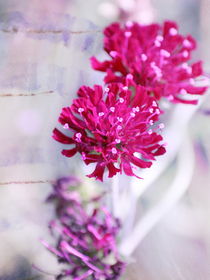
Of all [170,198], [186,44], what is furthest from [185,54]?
[170,198]

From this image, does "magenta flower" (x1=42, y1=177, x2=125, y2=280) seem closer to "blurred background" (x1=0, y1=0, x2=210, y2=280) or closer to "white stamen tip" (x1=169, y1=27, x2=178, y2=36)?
"blurred background" (x1=0, y1=0, x2=210, y2=280)

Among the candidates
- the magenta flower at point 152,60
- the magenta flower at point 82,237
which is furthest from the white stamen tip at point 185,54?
the magenta flower at point 82,237

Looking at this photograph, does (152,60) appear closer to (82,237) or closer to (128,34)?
(128,34)

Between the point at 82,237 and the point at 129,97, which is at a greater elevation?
the point at 129,97

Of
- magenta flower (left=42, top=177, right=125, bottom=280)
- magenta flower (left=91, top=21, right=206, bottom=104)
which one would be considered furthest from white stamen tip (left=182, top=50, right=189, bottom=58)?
magenta flower (left=42, top=177, right=125, bottom=280)

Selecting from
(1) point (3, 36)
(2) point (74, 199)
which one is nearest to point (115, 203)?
(2) point (74, 199)

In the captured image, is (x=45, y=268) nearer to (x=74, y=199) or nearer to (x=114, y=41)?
(x=74, y=199)
